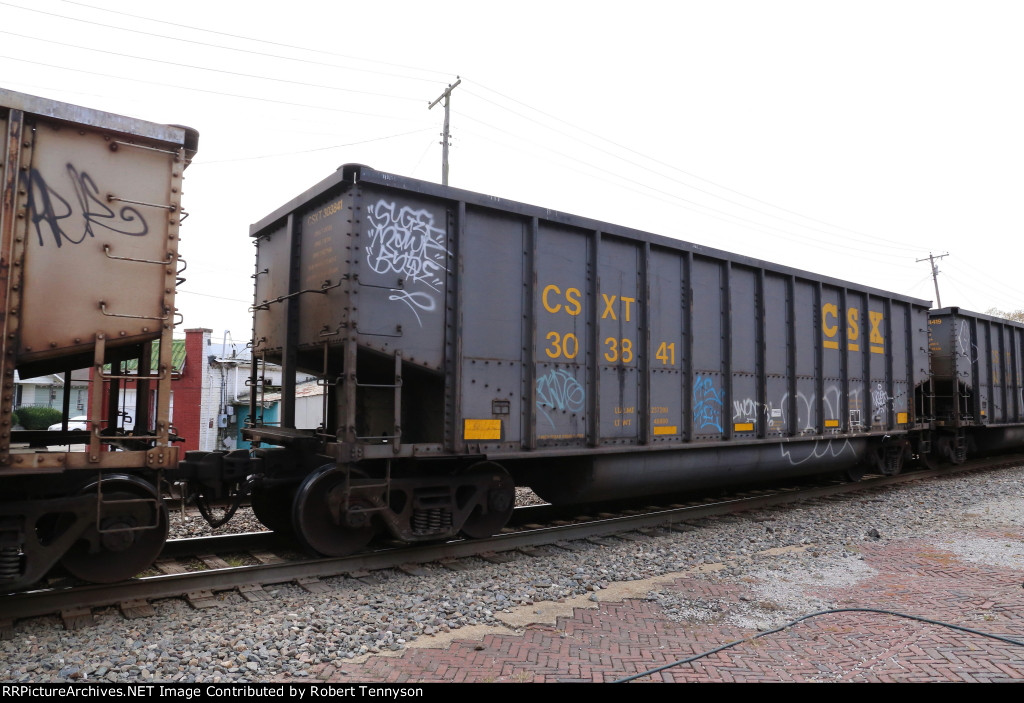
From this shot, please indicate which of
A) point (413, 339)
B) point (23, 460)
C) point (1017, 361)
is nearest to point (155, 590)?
point (23, 460)

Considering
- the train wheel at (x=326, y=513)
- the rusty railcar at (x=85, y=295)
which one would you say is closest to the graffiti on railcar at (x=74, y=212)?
the rusty railcar at (x=85, y=295)

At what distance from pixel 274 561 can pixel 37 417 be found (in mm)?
33727

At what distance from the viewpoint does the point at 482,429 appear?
685cm

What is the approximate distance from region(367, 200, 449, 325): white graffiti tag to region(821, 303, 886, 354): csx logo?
790 cm

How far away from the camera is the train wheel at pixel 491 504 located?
7.00 metres

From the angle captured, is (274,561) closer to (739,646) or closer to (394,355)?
(394,355)

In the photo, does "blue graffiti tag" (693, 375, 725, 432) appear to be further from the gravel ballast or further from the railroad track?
the gravel ballast


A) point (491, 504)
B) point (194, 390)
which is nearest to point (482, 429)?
point (491, 504)

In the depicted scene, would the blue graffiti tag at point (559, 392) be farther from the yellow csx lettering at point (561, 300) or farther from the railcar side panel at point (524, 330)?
the yellow csx lettering at point (561, 300)

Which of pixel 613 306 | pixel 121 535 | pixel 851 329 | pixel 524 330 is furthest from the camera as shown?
pixel 851 329

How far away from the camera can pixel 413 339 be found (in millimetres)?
6512

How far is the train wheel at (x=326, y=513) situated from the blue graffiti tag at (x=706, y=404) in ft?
16.4

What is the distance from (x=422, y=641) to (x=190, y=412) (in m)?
17.0
